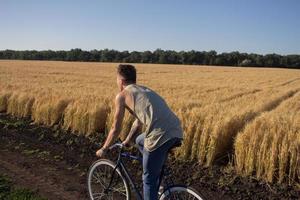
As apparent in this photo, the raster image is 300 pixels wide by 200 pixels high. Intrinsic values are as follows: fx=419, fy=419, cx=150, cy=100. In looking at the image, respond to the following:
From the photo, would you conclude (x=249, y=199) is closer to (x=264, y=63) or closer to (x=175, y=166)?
(x=175, y=166)

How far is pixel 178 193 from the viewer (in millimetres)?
4547

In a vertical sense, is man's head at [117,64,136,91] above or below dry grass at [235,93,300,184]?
above

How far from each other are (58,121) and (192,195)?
8.37 meters

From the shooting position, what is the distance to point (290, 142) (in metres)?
7.18

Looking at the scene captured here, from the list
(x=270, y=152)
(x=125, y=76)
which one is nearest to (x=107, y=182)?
(x=125, y=76)

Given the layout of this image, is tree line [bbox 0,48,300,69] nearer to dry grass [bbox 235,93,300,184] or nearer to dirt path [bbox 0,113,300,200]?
dirt path [bbox 0,113,300,200]

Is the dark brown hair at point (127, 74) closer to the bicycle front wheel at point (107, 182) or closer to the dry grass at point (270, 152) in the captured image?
the bicycle front wheel at point (107, 182)

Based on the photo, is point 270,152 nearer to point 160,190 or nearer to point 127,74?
point 160,190

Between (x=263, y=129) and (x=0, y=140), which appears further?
(x=0, y=140)

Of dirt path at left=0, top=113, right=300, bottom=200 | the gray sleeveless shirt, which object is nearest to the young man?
the gray sleeveless shirt

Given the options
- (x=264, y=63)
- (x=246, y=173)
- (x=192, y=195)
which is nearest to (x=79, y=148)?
(x=246, y=173)

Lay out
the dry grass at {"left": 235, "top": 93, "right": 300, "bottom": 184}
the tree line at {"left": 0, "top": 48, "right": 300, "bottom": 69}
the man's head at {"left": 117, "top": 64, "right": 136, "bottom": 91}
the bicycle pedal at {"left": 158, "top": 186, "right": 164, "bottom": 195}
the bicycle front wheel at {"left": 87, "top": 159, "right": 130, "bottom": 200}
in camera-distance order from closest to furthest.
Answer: the man's head at {"left": 117, "top": 64, "right": 136, "bottom": 91} < the bicycle pedal at {"left": 158, "top": 186, "right": 164, "bottom": 195} < the bicycle front wheel at {"left": 87, "top": 159, "right": 130, "bottom": 200} < the dry grass at {"left": 235, "top": 93, "right": 300, "bottom": 184} < the tree line at {"left": 0, "top": 48, "right": 300, "bottom": 69}

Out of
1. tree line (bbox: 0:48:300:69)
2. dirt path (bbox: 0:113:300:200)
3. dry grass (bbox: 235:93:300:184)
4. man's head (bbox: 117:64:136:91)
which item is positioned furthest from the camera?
tree line (bbox: 0:48:300:69)

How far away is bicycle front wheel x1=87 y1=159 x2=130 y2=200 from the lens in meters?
5.17
